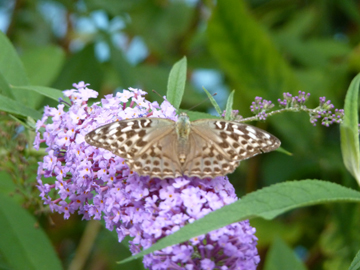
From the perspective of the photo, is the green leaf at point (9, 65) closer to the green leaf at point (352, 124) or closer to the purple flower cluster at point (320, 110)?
the purple flower cluster at point (320, 110)

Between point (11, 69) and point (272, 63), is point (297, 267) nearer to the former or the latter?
point (272, 63)

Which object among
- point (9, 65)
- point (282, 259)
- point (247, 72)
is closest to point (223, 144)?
point (282, 259)

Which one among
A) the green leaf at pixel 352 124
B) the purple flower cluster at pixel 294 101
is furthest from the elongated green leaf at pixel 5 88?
the green leaf at pixel 352 124

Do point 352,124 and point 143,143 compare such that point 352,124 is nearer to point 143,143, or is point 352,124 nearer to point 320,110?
point 320,110

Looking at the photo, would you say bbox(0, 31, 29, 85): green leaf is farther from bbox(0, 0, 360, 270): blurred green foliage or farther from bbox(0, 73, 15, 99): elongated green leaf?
bbox(0, 0, 360, 270): blurred green foliage

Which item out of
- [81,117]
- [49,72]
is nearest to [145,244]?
[81,117]

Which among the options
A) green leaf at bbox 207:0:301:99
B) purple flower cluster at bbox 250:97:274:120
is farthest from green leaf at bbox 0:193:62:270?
green leaf at bbox 207:0:301:99
